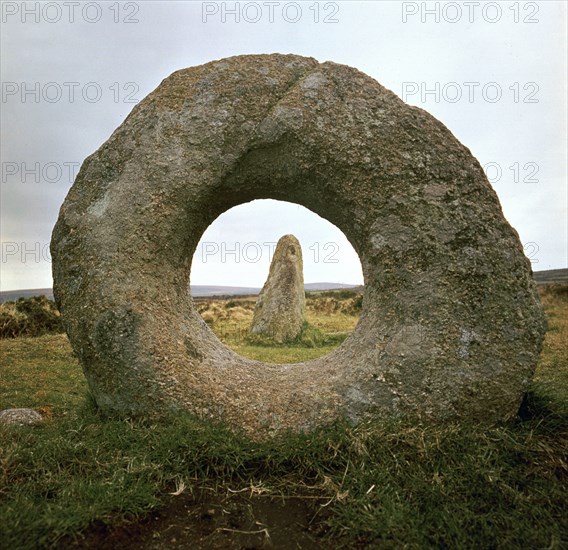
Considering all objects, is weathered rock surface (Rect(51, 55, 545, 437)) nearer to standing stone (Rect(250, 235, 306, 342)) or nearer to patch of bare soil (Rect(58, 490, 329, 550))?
patch of bare soil (Rect(58, 490, 329, 550))

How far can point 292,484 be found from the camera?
3047 millimetres

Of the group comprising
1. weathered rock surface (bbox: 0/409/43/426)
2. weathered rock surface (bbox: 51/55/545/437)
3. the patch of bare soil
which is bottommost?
the patch of bare soil

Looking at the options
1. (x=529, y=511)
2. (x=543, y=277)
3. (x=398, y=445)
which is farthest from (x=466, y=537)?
(x=543, y=277)

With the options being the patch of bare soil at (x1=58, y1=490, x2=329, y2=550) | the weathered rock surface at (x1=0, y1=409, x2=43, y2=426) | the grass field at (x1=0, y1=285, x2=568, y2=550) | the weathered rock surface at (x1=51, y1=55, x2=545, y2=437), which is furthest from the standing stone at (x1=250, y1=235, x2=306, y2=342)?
the patch of bare soil at (x1=58, y1=490, x2=329, y2=550)

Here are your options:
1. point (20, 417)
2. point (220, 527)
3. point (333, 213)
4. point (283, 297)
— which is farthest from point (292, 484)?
point (283, 297)

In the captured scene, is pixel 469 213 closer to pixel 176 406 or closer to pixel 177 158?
pixel 177 158

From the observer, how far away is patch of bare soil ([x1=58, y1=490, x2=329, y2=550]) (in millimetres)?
2484

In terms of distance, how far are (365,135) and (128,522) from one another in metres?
3.03

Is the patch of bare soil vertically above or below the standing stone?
below

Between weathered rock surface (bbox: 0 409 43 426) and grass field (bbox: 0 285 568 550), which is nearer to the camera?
grass field (bbox: 0 285 568 550)

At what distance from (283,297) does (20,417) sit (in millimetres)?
7265

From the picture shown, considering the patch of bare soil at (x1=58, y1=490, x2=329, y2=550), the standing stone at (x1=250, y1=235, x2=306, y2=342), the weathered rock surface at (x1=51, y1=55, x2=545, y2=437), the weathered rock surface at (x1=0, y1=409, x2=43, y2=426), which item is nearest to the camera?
the patch of bare soil at (x1=58, y1=490, x2=329, y2=550)

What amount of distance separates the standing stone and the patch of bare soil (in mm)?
7675

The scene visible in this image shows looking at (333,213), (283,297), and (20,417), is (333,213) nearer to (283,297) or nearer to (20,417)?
(20,417)
